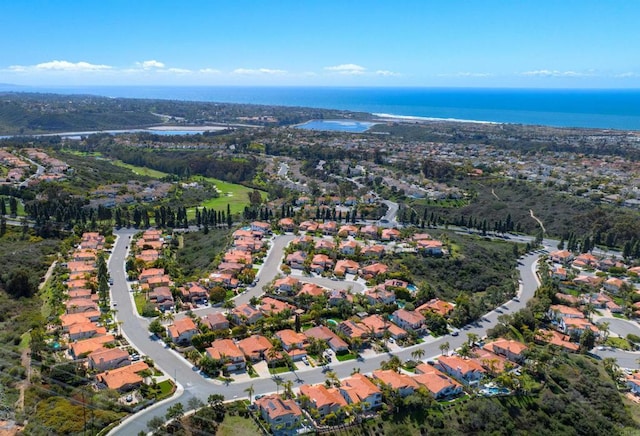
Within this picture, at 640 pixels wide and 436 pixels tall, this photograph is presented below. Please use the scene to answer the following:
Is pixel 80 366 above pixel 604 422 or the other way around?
above

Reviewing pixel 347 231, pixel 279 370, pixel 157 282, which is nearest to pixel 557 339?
pixel 279 370

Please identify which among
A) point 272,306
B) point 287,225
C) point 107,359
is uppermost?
point 107,359

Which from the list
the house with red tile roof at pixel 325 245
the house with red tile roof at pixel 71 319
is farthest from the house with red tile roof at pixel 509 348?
the house with red tile roof at pixel 71 319

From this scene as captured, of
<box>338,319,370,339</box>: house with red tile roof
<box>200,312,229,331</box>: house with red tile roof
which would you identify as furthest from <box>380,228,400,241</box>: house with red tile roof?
<box>200,312,229,331</box>: house with red tile roof

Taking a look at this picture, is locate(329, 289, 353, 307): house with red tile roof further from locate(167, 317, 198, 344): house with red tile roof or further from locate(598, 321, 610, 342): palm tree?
locate(598, 321, 610, 342): palm tree

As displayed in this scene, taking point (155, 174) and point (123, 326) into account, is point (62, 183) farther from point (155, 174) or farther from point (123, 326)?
point (123, 326)

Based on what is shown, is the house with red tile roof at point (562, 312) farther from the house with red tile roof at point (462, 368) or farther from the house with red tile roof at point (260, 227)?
the house with red tile roof at point (260, 227)

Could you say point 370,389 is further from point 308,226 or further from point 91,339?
point 308,226

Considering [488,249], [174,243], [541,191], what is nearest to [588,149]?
[541,191]
